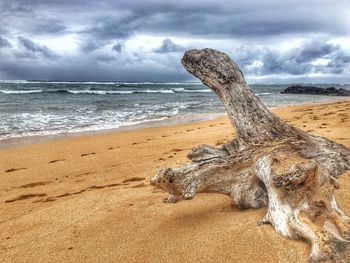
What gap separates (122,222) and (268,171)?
169cm

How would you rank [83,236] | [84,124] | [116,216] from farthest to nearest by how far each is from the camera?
1. [84,124]
2. [116,216]
3. [83,236]

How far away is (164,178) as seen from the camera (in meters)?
3.82

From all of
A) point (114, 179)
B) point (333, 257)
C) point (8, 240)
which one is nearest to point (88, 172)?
point (114, 179)

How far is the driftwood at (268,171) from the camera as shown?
3.00 metres

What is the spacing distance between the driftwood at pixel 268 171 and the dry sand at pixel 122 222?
7.6 inches

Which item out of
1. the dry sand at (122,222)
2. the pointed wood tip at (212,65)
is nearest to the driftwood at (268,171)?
the pointed wood tip at (212,65)

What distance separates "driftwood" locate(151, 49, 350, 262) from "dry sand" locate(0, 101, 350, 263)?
0.19m

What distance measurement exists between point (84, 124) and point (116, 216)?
36.8 ft

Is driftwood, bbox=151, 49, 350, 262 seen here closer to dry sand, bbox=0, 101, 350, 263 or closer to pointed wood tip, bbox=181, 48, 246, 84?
pointed wood tip, bbox=181, 48, 246, 84

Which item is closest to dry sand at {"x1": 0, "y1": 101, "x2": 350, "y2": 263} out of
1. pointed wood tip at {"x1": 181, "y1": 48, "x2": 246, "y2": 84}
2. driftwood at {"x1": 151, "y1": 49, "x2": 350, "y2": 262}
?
driftwood at {"x1": 151, "y1": 49, "x2": 350, "y2": 262}

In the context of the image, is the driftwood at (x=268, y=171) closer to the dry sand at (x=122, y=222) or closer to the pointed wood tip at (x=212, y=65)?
the pointed wood tip at (x=212, y=65)

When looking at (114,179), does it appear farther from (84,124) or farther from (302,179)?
(84,124)

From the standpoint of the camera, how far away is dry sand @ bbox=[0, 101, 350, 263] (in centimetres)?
321

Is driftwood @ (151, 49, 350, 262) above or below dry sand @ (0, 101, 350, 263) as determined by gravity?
above
